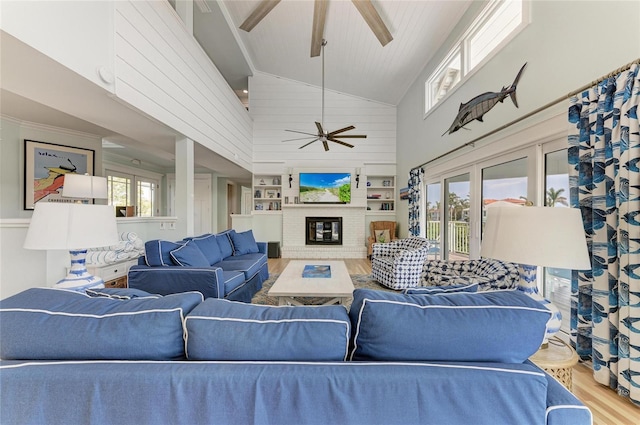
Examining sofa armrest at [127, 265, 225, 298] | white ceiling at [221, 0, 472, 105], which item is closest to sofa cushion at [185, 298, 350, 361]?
sofa armrest at [127, 265, 225, 298]

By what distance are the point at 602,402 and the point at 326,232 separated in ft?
18.3

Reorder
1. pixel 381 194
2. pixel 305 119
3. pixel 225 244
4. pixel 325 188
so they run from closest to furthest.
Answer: pixel 225 244, pixel 325 188, pixel 305 119, pixel 381 194

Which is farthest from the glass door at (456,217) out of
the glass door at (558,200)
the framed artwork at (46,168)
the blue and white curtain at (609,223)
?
the framed artwork at (46,168)

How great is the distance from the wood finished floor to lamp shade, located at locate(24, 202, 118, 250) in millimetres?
3230

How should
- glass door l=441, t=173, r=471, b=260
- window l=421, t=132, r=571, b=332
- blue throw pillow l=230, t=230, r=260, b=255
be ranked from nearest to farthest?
window l=421, t=132, r=571, b=332
glass door l=441, t=173, r=471, b=260
blue throw pillow l=230, t=230, r=260, b=255

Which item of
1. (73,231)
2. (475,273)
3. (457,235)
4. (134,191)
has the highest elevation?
(134,191)

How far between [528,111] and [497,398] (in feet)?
9.49

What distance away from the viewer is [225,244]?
4113mm

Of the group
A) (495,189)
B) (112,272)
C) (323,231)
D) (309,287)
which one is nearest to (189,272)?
(112,272)

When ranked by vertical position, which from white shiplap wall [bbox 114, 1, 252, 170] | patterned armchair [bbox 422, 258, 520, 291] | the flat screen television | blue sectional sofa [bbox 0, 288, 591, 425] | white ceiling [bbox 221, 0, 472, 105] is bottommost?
patterned armchair [bbox 422, 258, 520, 291]

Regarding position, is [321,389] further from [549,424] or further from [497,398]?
[549,424]

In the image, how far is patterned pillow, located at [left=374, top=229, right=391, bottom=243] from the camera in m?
6.61

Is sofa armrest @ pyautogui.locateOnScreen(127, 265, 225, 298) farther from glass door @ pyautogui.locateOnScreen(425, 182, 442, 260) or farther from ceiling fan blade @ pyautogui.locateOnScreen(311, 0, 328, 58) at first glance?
glass door @ pyautogui.locateOnScreen(425, 182, 442, 260)

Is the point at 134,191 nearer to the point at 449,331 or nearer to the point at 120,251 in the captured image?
the point at 120,251
